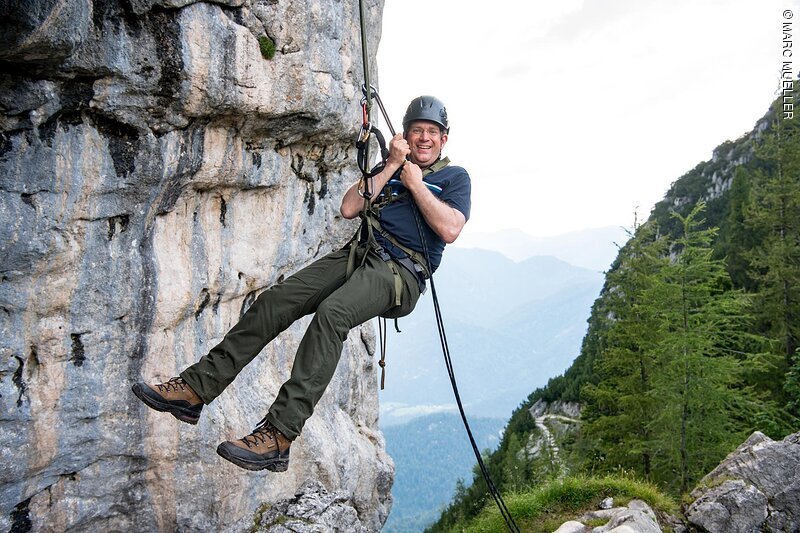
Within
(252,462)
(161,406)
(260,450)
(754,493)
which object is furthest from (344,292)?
(754,493)

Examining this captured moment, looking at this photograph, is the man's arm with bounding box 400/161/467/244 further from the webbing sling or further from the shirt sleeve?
the webbing sling

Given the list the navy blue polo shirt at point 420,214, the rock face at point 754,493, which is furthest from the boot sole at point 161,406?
the rock face at point 754,493

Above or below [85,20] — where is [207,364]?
below

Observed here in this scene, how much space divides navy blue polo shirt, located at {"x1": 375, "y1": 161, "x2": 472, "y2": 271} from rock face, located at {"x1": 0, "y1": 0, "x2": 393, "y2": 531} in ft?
8.74

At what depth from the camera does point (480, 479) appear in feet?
135

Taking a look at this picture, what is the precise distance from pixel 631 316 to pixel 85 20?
17514 mm

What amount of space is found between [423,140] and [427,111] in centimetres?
30

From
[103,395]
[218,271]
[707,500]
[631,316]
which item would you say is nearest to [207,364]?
[103,395]

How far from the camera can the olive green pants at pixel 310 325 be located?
217 inches

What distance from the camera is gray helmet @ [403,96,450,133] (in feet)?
21.7

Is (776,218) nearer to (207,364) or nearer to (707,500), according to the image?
(707,500)

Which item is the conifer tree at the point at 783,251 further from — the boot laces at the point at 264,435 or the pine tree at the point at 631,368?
the boot laces at the point at 264,435

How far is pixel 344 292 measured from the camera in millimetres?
5773

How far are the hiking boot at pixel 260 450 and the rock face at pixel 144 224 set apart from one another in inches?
137
